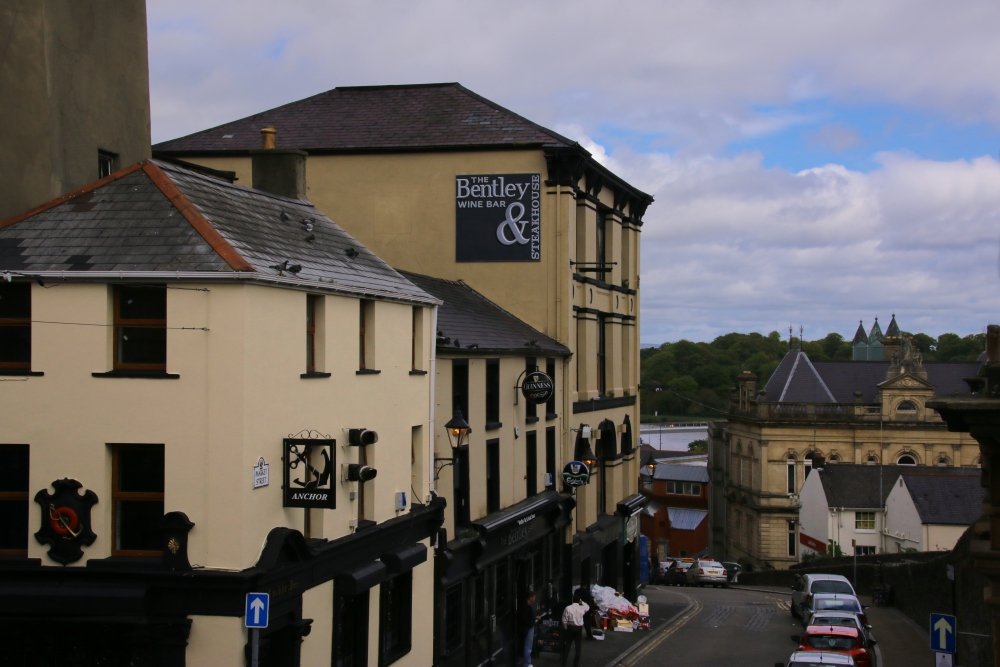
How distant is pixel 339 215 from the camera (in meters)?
30.5

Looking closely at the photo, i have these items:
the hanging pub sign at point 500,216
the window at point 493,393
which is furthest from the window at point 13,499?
the hanging pub sign at point 500,216

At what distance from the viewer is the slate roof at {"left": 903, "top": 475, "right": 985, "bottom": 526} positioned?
5538 centimetres

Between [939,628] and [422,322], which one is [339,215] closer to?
[422,322]

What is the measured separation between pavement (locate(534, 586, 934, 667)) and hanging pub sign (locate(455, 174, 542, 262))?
10869 millimetres

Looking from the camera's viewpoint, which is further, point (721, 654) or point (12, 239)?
point (721, 654)

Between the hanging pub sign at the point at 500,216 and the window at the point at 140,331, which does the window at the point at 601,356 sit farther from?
the window at the point at 140,331

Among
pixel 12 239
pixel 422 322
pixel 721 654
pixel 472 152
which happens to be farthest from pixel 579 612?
pixel 12 239

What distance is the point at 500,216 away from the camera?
1169 inches

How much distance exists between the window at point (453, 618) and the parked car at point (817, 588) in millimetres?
14026

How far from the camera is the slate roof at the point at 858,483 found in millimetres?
66137

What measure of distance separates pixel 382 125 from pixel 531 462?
10927 mm

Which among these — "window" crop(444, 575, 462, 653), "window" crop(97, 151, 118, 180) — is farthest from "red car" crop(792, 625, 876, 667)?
"window" crop(97, 151, 118, 180)

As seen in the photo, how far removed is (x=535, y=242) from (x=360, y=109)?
24.7ft

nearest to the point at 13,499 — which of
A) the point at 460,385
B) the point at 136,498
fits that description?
the point at 136,498
